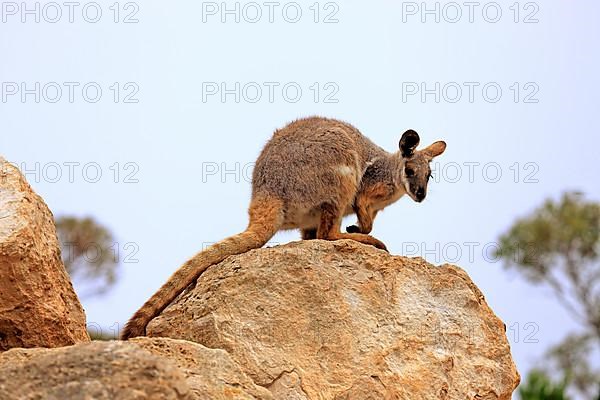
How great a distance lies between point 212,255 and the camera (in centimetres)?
905

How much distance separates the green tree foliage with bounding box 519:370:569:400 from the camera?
16578 millimetres

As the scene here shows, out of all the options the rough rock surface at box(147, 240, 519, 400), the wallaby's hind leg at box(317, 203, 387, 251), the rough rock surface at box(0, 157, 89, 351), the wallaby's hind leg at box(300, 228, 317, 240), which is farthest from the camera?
the wallaby's hind leg at box(300, 228, 317, 240)

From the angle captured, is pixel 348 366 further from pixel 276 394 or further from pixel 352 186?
pixel 352 186

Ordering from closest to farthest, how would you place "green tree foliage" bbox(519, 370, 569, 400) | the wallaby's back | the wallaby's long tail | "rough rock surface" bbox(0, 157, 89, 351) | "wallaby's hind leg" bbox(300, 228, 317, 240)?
"rough rock surface" bbox(0, 157, 89, 351) → the wallaby's long tail → the wallaby's back → "wallaby's hind leg" bbox(300, 228, 317, 240) → "green tree foliage" bbox(519, 370, 569, 400)

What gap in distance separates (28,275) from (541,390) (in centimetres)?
1093

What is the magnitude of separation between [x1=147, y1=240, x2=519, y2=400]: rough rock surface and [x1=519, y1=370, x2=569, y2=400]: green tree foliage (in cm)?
779

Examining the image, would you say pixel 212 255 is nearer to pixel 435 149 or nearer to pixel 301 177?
pixel 301 177

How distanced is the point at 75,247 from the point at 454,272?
18057mm

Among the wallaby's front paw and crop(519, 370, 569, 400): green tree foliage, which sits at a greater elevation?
the wallaby's front paw

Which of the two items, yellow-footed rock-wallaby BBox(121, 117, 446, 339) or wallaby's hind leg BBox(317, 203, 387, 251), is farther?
wallaby's hind leg BBox(317, 203, 387, 251)

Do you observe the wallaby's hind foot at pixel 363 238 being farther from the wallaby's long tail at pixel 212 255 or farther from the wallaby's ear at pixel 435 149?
the wallaby's ear at pixel 435 149

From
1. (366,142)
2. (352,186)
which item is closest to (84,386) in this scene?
(352,186)

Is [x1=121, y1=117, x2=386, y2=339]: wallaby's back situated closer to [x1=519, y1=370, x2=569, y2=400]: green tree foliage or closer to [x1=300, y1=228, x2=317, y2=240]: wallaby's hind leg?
[x1=300, y1=228, x2=317, y2=240]: wallaby's hind leg

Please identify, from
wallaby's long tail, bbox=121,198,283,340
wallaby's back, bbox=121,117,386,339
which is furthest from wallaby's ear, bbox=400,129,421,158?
wallaby's long tail, bbox=121,198,283,340
